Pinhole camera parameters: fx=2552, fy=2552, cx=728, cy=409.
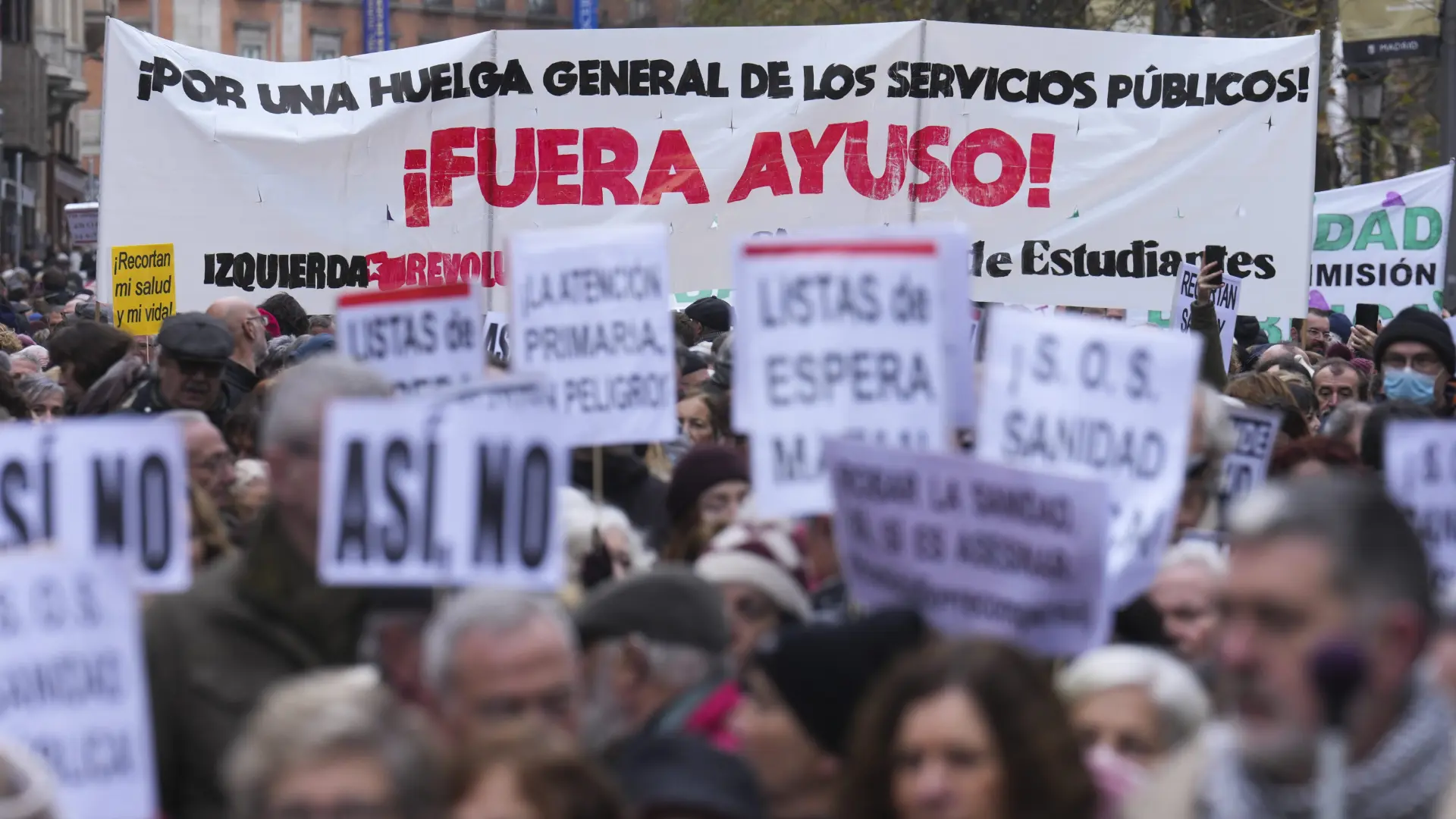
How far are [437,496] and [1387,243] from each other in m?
11.7

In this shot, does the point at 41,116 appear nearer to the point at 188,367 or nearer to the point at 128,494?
the point at 188,367

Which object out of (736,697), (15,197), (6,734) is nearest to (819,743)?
(736,697)

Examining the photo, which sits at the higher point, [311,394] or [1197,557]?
[311,394]

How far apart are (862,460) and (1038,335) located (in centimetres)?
55

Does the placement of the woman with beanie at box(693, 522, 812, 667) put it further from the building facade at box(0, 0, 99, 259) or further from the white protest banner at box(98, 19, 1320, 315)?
the building facade at box(0, 0, 99, 259)

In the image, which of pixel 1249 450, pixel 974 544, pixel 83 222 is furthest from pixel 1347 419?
pixel 83 222

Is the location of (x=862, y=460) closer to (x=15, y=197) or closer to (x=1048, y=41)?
(x=1048, y=41)

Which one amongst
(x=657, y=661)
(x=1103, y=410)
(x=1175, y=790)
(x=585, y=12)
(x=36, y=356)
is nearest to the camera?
(x=1175, y=790)

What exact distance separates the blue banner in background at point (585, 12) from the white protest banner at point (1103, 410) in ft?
92.2

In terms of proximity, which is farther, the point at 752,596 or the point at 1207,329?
the point at 1207,329

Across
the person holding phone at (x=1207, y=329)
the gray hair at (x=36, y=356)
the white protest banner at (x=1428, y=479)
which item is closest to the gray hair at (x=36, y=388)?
the gray hair at (x=36, y=356)

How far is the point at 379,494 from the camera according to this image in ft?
15.0

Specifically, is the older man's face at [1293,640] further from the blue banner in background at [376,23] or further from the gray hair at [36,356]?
the blue banner in background at [376,23]

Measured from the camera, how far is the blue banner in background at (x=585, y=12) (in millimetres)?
32844
